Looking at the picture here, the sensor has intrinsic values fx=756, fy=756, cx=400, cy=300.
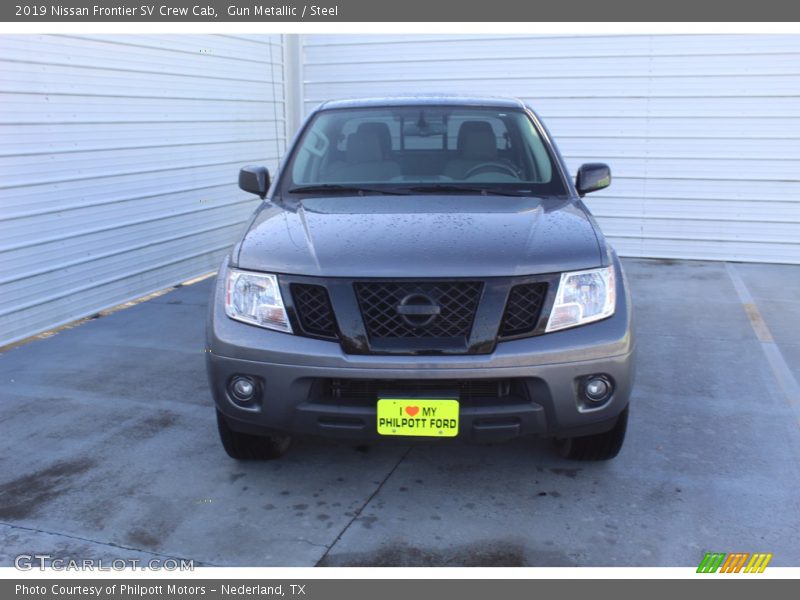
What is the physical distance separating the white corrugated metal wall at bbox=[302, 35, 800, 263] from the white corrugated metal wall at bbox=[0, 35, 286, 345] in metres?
2.57

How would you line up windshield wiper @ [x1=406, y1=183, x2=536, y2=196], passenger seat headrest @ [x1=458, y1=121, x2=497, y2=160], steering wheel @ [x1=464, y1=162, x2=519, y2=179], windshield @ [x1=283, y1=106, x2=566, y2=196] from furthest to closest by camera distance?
1. passenger seat headrest @ [x1=458, y1=121, x2=497, y2=160]
2. steering wheel @ [x1=464, y1=162, x2=519, y2=179]
3. windshield @ [x1=283, y1=106, x2=566, y2=196]
4. windshield wiper @ [x1=406, y1=183, x2=536, y2=196]

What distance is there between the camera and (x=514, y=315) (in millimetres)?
2977

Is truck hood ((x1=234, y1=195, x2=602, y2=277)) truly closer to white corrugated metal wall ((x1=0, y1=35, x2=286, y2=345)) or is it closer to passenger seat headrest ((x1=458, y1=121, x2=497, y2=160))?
passenger seat headrest ((x1=458, y1=121, x2=497, y2=160))

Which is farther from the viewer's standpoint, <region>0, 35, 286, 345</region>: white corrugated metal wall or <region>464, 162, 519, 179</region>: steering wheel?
<region>0, 35, 286, 345</region>: white corrugated metal wall

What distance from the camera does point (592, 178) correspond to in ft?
14.4

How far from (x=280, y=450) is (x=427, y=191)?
4.91 feet

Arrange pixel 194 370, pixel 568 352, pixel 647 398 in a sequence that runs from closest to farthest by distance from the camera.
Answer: pixel 568 352 → pixel 647 398 → pixel 194 370

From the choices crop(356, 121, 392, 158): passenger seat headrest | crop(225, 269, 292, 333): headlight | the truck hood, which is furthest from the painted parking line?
crop(225, 269, 292, 333): headlight

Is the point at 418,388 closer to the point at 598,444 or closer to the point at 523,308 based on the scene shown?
the point at 523,308

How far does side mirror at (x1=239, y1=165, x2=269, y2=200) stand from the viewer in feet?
14.6

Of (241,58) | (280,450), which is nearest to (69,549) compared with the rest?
(280,450)

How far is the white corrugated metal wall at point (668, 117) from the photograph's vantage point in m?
8.26

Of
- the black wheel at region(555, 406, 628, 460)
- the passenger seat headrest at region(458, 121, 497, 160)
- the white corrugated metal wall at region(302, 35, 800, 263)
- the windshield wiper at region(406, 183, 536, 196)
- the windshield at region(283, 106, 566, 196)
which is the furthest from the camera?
the white corrugated metal wall at region(302, 35, 800, 263)

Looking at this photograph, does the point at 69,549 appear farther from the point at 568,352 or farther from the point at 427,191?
the point at 427,191
